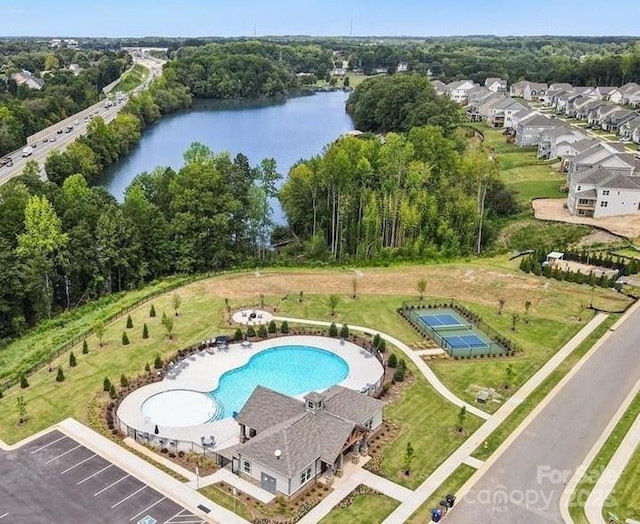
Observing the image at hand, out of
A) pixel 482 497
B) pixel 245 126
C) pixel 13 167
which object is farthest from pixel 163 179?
pixel 245 126

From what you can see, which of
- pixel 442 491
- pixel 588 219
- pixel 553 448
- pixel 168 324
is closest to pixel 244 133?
pixel 588 219

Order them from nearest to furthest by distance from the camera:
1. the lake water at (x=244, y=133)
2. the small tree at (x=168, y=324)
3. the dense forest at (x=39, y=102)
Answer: the small tree at (x=168, y=324)
the dense forest at (x=39, y=102)
the lake water at (x=244, y=133)

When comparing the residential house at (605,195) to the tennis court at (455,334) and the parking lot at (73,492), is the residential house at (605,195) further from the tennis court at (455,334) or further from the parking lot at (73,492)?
the parking lot at (73,492)

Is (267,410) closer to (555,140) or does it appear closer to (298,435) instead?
(298,435)

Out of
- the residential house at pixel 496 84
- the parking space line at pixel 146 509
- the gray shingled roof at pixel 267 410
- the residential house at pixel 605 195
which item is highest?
the residential house at pixel 496 84

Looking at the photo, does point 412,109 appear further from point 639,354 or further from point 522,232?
point 639,354

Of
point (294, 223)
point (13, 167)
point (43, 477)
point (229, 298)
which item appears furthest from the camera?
point (13, 167)

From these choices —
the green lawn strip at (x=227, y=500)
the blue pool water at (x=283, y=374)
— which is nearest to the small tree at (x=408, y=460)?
the green lawn strip at (x=227, y=500)
